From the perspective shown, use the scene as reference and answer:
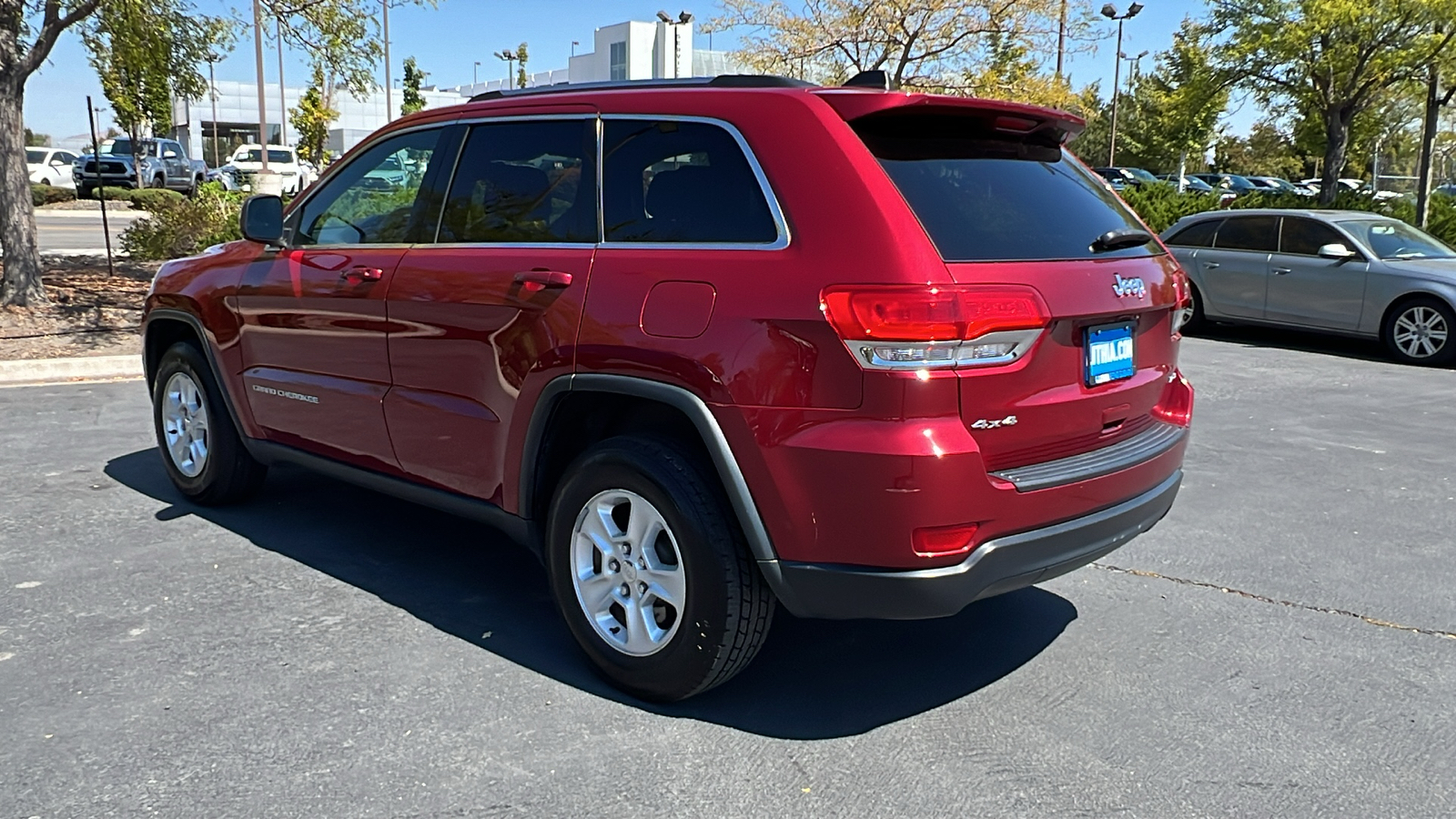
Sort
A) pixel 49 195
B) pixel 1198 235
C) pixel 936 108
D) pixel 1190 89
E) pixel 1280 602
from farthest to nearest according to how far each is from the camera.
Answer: pixel 49 195 → pixel 1190 89 → pixel 1198 235 → pixel 1280 602 → pixel 936 108

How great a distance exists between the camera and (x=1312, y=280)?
11688 millimetres

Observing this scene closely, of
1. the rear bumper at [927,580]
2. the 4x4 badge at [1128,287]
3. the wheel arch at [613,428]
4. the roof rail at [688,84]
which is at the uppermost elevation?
the roof rail at [688,84]

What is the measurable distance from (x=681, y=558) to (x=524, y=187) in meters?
1.47

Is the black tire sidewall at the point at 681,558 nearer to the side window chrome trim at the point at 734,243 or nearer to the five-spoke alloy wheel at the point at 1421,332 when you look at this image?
the side window chrome trim at the point at 734,243

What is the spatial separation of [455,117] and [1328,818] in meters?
3.57

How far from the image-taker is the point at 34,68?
10453 mm

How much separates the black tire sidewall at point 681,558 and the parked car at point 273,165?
31245mm

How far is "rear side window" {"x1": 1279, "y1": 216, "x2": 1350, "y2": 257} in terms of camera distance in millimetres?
11688

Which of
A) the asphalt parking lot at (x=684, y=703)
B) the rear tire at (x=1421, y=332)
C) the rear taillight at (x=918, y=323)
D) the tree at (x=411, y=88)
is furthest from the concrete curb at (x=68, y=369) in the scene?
the tree at (x=411, y=88)

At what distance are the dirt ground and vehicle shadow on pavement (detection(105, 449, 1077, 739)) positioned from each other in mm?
5081

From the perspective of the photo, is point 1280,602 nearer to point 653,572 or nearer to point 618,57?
point 653,572

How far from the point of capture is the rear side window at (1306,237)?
11.7 meters

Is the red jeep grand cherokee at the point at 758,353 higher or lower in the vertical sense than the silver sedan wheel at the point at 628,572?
higher

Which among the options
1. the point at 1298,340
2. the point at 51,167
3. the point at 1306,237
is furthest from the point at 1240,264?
the point at 51,167
